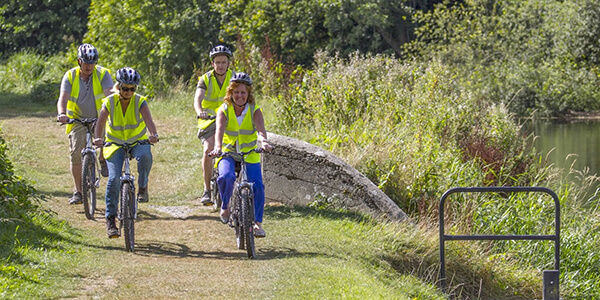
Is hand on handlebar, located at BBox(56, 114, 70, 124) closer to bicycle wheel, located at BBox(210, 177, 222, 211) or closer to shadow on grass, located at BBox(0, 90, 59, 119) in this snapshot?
bicycle wheel, located at BBox(210, 177, 222, 211)

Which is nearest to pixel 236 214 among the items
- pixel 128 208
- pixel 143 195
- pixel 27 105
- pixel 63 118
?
pixel 128 208

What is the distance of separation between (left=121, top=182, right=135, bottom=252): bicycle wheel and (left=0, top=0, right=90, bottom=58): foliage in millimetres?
25780

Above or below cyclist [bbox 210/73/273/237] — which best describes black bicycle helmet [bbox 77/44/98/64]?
above

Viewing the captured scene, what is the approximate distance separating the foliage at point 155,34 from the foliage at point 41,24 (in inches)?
283

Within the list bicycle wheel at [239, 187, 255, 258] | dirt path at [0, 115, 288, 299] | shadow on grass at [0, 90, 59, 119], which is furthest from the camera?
shadow on grass at [0, 90, 59, 119]

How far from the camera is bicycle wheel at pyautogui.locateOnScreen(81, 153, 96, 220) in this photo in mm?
10375

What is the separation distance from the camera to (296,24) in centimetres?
2642

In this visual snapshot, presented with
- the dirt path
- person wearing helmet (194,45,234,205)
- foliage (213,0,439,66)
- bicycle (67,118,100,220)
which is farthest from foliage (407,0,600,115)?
bicycle (67,118,100,220)

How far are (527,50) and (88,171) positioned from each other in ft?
76.3

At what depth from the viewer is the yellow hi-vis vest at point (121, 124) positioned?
30.9 ft

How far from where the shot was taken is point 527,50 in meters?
31.0

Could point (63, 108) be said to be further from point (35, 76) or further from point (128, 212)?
point (35, 76)

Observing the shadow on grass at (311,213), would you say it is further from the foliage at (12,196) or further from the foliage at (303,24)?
the foliage at (303,24)

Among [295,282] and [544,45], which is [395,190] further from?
[544,45]
